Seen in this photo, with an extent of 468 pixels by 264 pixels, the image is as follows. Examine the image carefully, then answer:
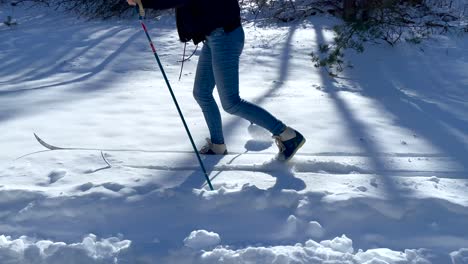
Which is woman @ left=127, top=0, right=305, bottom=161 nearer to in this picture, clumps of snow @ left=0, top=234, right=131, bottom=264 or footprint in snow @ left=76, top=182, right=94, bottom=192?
footprint in snow @ left=76, top=182, right=94, bottom=192

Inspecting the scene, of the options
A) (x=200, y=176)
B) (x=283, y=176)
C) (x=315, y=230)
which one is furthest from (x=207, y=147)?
(x=315, y=230)

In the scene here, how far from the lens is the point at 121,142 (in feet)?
15.7

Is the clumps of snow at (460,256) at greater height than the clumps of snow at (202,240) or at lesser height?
lesser

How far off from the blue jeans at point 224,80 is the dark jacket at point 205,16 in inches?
2.4

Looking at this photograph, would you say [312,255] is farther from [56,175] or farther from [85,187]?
[56,175]

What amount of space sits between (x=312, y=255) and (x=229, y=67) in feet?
4.76

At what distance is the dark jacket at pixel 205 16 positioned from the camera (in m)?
3.71

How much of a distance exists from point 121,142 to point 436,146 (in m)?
2.61

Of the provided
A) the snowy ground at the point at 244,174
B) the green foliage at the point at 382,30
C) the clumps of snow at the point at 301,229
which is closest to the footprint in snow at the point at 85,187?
the snowy ground at the point at 244,174

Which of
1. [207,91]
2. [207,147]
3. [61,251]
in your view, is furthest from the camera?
[207,147]

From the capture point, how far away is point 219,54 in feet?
12.6

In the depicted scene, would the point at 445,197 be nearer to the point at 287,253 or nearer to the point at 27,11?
the point at 287,253

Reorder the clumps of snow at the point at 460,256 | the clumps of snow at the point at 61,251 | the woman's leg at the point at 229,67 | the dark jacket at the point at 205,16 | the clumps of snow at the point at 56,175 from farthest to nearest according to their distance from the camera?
the clumps of snow at the point at 56,175 → the woman's leg at the point at 229,67 → the dark jacket at the point at 205,16 → the clumps of snow at the point at 61,251 → the clumps of snow at the point at 460,256

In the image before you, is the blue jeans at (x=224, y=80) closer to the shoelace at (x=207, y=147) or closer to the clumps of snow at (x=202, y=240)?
the shoelace at (x=207, y=147)
